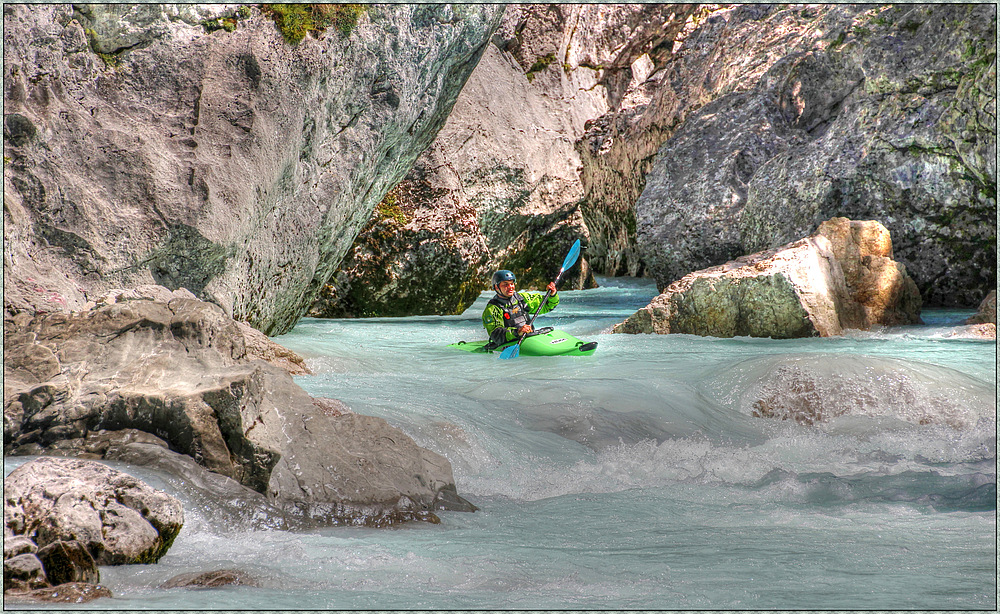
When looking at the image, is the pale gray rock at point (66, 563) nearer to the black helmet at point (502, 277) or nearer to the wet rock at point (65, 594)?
the wet rock at point (65, 594)

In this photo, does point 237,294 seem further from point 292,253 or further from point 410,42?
point 410,42

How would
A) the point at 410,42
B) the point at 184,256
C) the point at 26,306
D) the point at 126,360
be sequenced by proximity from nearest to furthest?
the point at 126,360, the point at 26,306, the point at 184,256, the point at 410,42

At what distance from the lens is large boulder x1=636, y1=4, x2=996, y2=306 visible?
820 cm

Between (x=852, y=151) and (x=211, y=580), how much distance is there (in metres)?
9.56

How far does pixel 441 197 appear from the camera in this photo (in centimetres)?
1028

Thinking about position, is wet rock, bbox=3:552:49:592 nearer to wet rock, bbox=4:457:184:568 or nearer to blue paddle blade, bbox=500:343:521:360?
wet rock, bbox=4:457:184:568

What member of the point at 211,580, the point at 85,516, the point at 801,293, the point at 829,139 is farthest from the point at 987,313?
the point at 85,516

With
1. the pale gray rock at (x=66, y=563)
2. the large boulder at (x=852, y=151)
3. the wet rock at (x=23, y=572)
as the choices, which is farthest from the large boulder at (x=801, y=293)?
the wet rock at (x=23, y=572)

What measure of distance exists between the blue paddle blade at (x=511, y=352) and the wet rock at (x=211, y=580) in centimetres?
510

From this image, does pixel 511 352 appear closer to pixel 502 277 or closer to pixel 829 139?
pixel 502 277

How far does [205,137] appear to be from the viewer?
4.75 m

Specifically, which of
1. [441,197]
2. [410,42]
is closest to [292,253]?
[410,42]

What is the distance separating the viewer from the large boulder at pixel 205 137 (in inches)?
147

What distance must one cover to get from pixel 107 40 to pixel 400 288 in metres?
6.06
